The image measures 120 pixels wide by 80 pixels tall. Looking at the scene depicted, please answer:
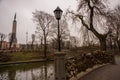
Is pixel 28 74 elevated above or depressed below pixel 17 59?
below

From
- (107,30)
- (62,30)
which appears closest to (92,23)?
(107,30)

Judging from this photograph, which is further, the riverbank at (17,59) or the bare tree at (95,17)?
the riverbank at (17,59)

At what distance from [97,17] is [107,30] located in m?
2.25

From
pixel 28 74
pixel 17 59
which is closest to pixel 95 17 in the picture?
pixel 28 74

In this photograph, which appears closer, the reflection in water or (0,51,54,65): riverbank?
the reflection in water

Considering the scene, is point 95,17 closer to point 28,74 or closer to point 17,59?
point 28,74

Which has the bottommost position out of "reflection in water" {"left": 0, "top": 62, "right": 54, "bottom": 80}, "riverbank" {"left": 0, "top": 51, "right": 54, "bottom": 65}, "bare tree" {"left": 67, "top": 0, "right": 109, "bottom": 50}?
"reflection in water" {"left": 0, "top": 62, "right": 54, "bottom": 80}

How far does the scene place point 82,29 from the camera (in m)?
16.8

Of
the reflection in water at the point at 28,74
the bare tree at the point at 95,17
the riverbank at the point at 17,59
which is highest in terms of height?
the bare tree at the point at 95,17

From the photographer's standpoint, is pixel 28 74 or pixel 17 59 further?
pixel 17 59

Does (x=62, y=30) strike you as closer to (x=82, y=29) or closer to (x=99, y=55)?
(x=82, y=29)

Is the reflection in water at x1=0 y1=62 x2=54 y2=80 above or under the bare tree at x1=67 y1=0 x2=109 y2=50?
under

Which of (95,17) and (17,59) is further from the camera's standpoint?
(17,59)

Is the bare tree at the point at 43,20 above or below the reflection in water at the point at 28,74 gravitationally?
above
